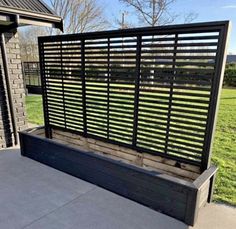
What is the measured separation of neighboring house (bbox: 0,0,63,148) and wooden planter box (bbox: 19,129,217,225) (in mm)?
1017

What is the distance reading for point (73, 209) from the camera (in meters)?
2.47

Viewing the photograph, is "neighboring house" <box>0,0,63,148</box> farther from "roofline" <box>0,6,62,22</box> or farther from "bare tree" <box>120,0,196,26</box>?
"bare tree" <box>120,0,196,26</box>

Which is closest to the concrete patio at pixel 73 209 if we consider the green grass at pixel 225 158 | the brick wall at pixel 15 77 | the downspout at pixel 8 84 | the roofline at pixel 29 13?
the green grass at pixel 225 158

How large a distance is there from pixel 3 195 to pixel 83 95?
5.50ft

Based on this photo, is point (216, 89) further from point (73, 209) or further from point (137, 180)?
point (73, 209)

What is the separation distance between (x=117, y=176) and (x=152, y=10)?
37.4 feet

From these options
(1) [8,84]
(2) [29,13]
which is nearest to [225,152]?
(2) [29,13]

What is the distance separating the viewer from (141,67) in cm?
271

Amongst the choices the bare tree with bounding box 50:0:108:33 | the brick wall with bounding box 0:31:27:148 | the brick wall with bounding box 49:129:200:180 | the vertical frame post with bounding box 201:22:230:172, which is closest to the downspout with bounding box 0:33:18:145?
the brick wall with bounding box 0:31:27:148

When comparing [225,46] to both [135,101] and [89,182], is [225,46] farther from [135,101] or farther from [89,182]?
[89,182]

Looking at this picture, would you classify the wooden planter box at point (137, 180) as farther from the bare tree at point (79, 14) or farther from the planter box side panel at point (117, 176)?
the bare tree at point (79, 14)

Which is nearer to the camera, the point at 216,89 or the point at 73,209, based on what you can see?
the point at 216,89

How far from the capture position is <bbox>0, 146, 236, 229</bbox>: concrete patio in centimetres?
224

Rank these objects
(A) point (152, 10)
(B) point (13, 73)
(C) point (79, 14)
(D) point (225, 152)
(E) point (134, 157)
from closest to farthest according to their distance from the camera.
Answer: (E) point (134, 157) → (D) point (225, 152) → (B) point (13, 73) → (A) point (152, 10) → (C) point (79, 14)
